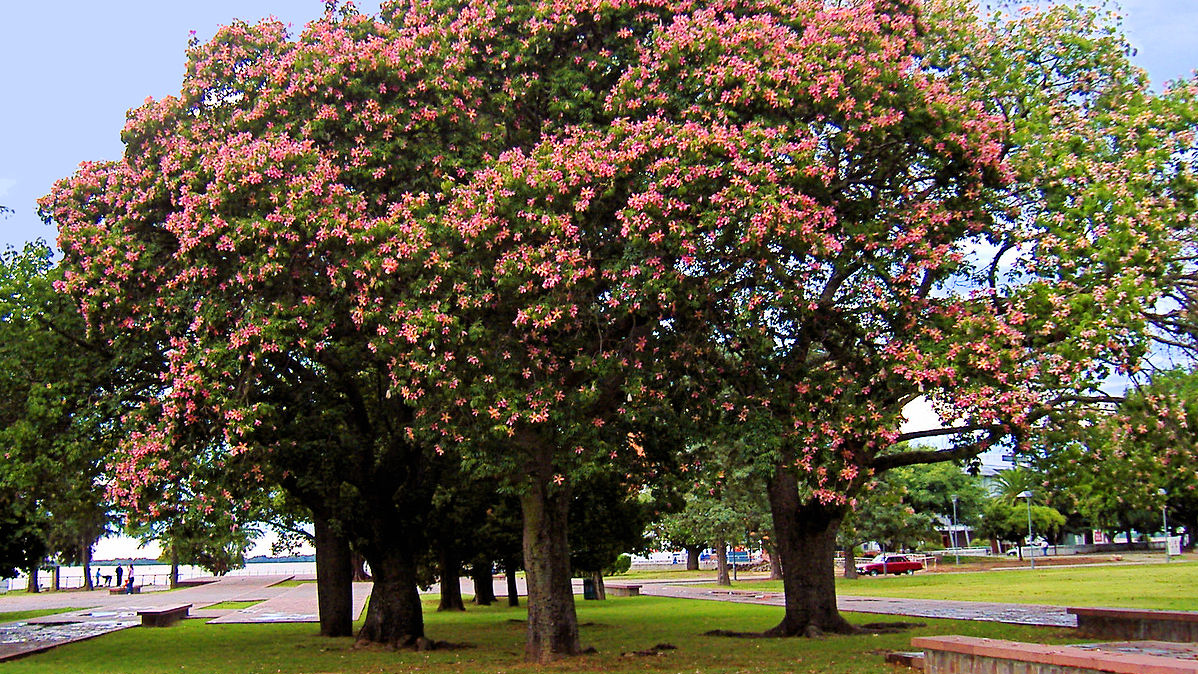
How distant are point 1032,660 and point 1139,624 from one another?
8121 mm

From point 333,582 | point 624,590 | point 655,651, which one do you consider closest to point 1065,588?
point 624,590

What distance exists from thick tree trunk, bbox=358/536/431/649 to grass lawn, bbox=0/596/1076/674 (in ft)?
2.45

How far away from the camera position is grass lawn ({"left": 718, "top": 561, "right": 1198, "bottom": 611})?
98.5 ft

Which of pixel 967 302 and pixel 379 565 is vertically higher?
pixel 967 302

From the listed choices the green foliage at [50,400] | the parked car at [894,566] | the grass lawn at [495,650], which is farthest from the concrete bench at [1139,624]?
the parked car at [894,566]

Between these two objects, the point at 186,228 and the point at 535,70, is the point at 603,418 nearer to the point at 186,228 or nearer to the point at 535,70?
the point at 535,70

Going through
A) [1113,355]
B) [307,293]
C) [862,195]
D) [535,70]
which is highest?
[535,70]

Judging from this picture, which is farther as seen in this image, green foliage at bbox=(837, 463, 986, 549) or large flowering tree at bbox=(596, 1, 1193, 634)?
green foliage at bbox=(837, 463, 986, 549)

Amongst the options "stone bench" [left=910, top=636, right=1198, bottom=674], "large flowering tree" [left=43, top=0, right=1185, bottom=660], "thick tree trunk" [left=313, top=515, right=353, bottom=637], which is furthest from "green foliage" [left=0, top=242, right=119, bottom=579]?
"stone bench" [left=910, top=636, right=1198, bottom=674]

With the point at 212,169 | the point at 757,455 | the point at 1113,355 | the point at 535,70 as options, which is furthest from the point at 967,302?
the point at 212,169

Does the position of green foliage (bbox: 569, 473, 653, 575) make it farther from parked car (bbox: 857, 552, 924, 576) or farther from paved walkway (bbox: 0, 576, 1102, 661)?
parked car (bbox: 857, 552, 924, 576)

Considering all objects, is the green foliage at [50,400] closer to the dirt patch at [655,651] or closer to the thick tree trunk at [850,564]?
the dirt patch at [655,651]

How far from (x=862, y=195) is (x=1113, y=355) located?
4.23 meters

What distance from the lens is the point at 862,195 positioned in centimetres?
1574
